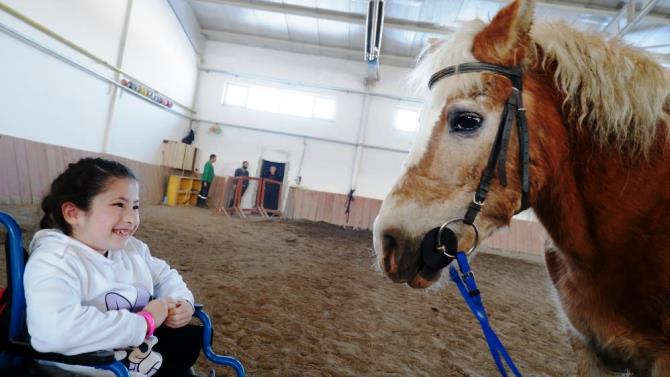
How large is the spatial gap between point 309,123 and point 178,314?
12851mm

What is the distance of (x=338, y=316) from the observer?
10.2ft

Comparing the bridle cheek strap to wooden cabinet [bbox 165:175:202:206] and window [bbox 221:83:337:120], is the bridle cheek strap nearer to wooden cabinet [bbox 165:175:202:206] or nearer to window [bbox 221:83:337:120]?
wooden cabinet [bbox 165:175:202:206]

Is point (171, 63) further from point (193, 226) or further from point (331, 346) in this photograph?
point (331, 346)

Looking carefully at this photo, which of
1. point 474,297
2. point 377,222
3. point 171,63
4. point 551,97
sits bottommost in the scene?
point 474,297

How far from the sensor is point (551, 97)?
1.19 m

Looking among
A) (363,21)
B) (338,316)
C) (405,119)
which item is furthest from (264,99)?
(338,316)

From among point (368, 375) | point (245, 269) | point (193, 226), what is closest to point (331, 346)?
point (368, 375)

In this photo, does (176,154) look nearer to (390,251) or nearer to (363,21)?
(363,21)

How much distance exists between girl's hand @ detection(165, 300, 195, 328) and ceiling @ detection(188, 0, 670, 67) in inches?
192

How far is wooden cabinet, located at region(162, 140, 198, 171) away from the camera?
1187cm

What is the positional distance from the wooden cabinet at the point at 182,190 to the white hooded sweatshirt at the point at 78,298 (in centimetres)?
1130

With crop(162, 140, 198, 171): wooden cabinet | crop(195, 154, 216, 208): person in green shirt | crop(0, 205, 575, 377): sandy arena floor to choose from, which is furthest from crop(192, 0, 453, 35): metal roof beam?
crop(0, 205, 575, 377): sandy arena floor

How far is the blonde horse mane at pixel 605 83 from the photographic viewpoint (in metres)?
1.09

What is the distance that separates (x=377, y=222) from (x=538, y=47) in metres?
0.82
